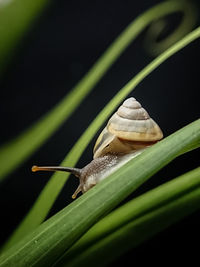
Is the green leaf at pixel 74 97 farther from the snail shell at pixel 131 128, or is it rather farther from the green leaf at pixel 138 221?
the green leaf at pixel 138 221

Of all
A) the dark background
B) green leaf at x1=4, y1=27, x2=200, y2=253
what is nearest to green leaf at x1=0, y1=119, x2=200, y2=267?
green leaf at x1=4, y1=27, x2=200, y2=253

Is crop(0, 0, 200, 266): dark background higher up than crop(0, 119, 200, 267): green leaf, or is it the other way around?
crop(0, 0, 200, 266): dark background

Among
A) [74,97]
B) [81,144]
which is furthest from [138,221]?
[74,97]

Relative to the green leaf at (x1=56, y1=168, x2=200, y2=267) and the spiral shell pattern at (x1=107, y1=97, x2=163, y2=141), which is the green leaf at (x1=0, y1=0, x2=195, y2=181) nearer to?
the spiral shell pattern at (x1=107, y1=97, x2=163, y2=141)

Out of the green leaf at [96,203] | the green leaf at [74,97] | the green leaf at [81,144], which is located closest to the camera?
the green leaf at [96,203]

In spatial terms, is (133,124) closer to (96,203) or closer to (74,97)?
(74,97)

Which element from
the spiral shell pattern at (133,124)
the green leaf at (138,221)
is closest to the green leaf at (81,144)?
the spiral shell pattern at (133,124)
